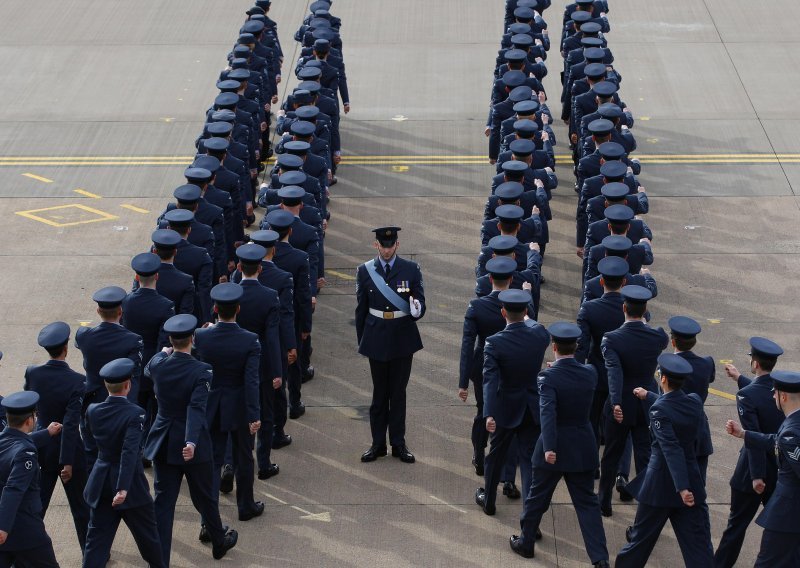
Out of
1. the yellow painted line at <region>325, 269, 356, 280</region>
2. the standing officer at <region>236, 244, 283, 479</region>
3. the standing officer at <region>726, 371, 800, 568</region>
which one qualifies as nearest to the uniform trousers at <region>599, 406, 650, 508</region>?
the standing officer at <region>726, 371, 800, 568</region>

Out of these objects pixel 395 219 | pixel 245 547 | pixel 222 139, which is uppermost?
pixel 222 139

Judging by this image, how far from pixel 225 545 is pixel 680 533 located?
2965 millimetres

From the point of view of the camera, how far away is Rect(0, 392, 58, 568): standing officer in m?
7.66

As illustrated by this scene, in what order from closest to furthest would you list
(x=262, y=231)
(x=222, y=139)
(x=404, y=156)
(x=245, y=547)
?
(x=245, y=547)
(x=262, y=231)
(x=222, y=139)
(x=404, y=156)

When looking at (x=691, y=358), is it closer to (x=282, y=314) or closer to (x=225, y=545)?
(x=282, y=314)

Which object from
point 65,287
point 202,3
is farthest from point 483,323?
point 202,3

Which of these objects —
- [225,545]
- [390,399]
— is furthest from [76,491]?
[390,399]

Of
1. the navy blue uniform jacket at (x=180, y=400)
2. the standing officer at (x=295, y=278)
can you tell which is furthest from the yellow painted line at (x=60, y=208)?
the navy blue uniform jacket at (x=180, y=400)

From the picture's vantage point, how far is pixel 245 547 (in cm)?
905

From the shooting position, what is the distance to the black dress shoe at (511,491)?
9.58m

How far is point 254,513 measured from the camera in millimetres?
9359

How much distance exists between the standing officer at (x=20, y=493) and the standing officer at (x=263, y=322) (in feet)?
6.59

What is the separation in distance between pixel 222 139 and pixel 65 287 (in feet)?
6.87

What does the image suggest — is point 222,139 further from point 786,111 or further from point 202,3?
point 202,3
